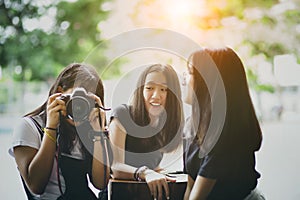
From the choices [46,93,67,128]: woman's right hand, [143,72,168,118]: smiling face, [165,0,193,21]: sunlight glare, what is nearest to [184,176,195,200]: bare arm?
[143,72,168,118]: smiling face

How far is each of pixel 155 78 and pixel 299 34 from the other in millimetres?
630

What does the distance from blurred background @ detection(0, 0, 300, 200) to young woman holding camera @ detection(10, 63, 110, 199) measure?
0.09 meters

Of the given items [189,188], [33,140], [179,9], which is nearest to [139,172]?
[189,188]

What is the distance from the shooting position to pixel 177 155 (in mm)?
1424

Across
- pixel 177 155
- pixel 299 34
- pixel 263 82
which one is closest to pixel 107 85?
pixel 177 155

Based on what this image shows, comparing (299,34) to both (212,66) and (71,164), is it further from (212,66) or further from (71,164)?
(71,164)

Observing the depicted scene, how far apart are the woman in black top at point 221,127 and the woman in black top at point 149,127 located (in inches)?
3.2

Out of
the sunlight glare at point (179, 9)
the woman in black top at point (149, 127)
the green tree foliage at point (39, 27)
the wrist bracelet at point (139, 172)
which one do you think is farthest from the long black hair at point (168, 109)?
the green tree foliage at point (39, 27)

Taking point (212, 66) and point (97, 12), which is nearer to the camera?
point (212, 66)

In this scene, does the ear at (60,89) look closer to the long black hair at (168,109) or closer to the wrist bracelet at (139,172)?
the long black hair at (168,109)

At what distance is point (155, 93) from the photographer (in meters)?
1.40

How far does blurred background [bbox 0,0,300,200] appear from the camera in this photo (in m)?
1.50

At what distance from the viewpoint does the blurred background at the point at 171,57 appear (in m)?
1.50

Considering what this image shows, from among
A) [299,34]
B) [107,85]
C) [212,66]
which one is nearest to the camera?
[212,66]
